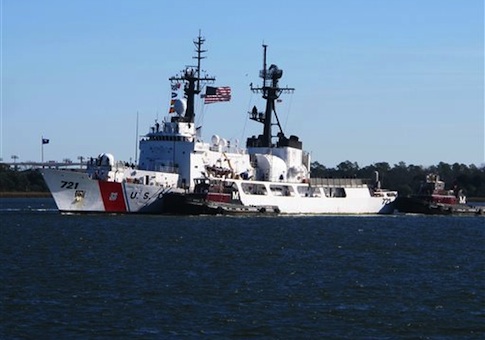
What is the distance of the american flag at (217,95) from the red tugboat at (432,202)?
2917cm

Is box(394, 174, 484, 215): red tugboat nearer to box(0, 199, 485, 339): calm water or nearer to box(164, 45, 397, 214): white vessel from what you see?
box(164, 45, 397, 214): white vessel

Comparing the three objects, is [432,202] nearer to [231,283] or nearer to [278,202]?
[278,202]

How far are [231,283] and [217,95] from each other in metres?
44.3

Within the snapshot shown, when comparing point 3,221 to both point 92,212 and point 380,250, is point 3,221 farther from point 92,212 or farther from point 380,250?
point 380,250

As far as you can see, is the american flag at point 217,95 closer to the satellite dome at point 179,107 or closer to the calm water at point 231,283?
the satellite dome at point 179,107

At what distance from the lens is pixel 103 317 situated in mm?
30516

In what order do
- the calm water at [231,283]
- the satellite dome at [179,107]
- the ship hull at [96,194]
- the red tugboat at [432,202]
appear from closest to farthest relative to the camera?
1. the calm water at [231,283]
2. the ship hull at [96,194]
3. the satellite dome at [179,107]
4. the red tugboat at [432,202]

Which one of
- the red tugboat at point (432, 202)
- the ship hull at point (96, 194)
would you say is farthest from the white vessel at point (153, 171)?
the red tugboat at point (432, 202)

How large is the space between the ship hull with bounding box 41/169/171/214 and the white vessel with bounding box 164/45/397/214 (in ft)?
5.87

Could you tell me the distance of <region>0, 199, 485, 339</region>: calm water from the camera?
29734 millimetres

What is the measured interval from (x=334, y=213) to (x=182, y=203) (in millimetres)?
20839

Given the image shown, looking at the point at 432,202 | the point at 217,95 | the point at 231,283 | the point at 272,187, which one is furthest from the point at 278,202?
the point at 231,283

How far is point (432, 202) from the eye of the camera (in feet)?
337

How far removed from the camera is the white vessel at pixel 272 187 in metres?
78.2
